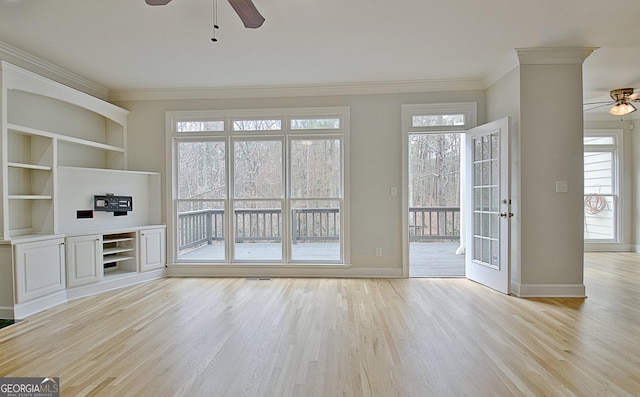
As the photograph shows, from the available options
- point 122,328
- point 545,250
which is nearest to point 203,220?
point 122,328

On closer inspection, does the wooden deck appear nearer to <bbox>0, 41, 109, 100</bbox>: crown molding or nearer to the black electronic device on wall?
the black electronic device on wall

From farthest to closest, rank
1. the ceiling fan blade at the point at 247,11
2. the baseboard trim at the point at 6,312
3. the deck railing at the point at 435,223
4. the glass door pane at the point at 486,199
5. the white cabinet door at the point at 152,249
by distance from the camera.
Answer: the deck railing at the point at 435,223 < the white cabinet door at the point at 152,249 < the glass door pane at the point at 486,199 < the baseboard trim at the point at 6,312 < the ceiling fan blade at the point at 247,11

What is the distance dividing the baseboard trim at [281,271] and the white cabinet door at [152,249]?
0.69 feet

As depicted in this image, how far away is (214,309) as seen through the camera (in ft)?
10.8

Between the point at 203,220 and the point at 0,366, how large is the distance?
279cm

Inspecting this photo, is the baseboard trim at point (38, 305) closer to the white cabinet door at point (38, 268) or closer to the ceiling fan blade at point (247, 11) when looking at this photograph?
the white cabinet door at point (38, 268)

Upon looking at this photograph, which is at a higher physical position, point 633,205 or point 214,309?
point 633,205

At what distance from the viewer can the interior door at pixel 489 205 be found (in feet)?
12.2

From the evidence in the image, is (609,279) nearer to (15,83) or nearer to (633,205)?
(633,205)

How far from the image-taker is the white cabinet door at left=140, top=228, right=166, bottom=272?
4.39 meters

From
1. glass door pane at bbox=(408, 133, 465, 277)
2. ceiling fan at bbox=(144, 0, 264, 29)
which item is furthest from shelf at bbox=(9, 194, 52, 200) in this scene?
glass door pane at bbox=(408, 133, 465, 277)

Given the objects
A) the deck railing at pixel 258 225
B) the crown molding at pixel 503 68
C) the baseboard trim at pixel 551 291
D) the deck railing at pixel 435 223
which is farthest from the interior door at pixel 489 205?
the deck railing at pixel 435 223

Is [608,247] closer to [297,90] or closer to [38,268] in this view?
[297,90]

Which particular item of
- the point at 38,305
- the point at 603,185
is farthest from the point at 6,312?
the point at 603,185
